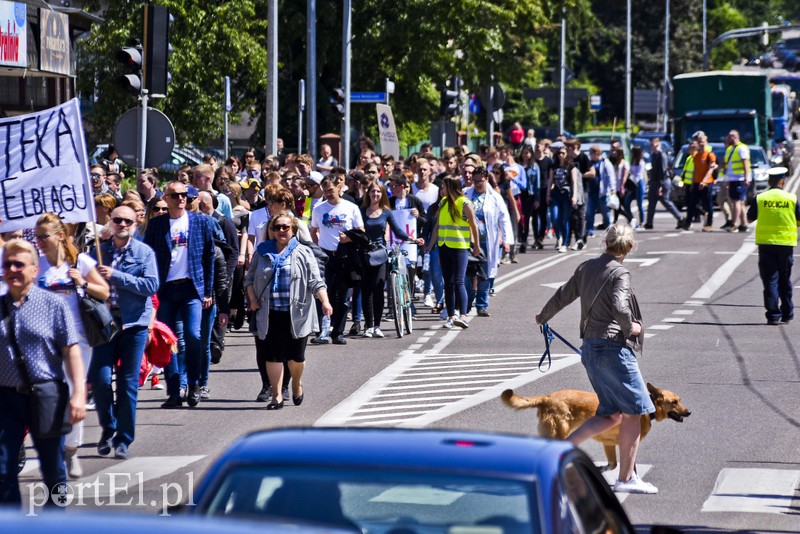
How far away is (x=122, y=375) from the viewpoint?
10.6m

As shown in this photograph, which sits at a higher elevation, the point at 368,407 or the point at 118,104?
the point at 118,104

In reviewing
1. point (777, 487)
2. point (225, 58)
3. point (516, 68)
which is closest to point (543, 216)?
point (225, 58)

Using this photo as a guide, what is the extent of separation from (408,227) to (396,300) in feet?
6.20

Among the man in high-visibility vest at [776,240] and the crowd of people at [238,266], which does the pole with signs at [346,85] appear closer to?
the crowd of people at [238,266]

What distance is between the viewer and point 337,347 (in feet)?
54.0

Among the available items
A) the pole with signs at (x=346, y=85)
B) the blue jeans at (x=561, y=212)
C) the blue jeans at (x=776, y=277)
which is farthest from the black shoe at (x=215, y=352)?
the pole with signs at (x=346, y=85)

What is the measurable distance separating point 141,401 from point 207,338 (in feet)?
3.00

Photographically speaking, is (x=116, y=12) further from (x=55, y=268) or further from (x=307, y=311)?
(x=55, y=268)

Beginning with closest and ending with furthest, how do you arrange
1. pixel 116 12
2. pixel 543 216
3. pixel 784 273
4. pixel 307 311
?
pixel 307 311, pixel 784 273, pixel 543 216, pixel 116 12

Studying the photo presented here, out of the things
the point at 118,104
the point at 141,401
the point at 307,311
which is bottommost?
the point at 141,401

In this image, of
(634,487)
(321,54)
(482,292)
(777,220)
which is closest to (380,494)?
(634,487)

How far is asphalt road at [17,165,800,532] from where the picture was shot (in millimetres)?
9359

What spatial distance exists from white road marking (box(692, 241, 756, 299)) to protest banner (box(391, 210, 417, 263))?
4.53 metres

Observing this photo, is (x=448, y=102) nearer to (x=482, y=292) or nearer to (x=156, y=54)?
(x=482, y=292)
